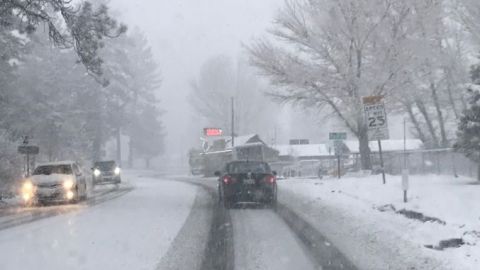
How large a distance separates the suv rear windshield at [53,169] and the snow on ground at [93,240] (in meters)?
6.72

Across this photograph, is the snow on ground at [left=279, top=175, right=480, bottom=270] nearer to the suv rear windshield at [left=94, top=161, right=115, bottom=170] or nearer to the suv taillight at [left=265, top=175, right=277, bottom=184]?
the suv taillight at [left=265, top=175, right=277, bottom=184]

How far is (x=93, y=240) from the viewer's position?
38.7 feet

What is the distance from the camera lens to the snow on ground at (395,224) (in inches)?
370

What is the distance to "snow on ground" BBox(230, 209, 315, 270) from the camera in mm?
9359

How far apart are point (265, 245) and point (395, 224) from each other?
11.1ft

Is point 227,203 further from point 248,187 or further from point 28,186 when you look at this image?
point 28,186

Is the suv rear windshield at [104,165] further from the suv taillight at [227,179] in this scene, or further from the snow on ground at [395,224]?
the suv taillight at [227,179]

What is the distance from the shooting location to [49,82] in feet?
165

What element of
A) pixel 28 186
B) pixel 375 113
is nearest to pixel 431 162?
pixel 375 113

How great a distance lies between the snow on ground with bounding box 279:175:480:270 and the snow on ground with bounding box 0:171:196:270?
135 inches

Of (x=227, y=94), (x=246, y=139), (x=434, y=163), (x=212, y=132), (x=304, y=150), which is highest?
(x=227, y=94)

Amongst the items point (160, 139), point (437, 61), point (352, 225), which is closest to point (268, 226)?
point (352, 225)

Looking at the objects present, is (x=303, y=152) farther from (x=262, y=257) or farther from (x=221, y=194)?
(x=262, y=257)

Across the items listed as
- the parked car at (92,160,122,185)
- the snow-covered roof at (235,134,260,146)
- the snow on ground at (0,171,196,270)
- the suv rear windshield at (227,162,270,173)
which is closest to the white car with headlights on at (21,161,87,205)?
the snow on ground at (0,171,196,270)
